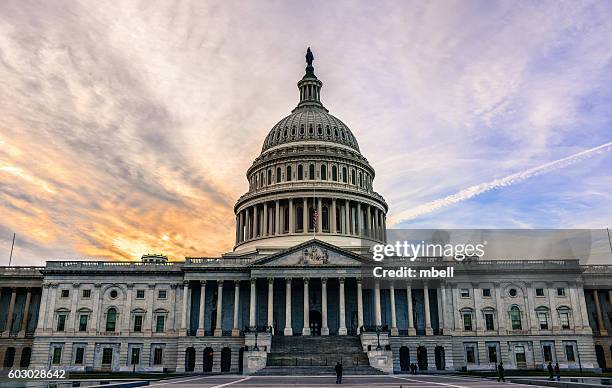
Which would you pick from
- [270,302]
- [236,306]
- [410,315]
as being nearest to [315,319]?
[270,302]

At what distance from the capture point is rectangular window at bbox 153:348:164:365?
237 ft

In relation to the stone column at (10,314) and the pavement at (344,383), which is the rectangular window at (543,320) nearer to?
the pavement at (344,383)

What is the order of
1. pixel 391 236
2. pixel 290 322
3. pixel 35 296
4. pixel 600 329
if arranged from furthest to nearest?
pixel 391 236 → pixel 35 296 → pixel 600 329 → pixel 290 322

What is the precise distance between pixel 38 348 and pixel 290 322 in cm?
3450

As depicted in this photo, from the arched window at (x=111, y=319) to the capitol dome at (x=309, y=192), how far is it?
23.2 metres

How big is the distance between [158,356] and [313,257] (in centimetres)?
2506

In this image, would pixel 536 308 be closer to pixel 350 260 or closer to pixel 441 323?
pixel 441 323

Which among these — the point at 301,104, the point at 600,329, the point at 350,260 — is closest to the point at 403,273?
the point at 350,260

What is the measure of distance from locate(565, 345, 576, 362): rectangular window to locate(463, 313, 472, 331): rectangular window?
41.6ft

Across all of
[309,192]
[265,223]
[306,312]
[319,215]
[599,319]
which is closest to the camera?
[306,312]

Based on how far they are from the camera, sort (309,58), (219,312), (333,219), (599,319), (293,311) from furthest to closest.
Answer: (309,58)
(333,219)
(599,319)
(293,311)
(219,312)

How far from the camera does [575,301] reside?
73.3 meters

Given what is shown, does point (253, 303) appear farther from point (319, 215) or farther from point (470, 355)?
point (470, 355)

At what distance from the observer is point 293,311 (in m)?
74.6
